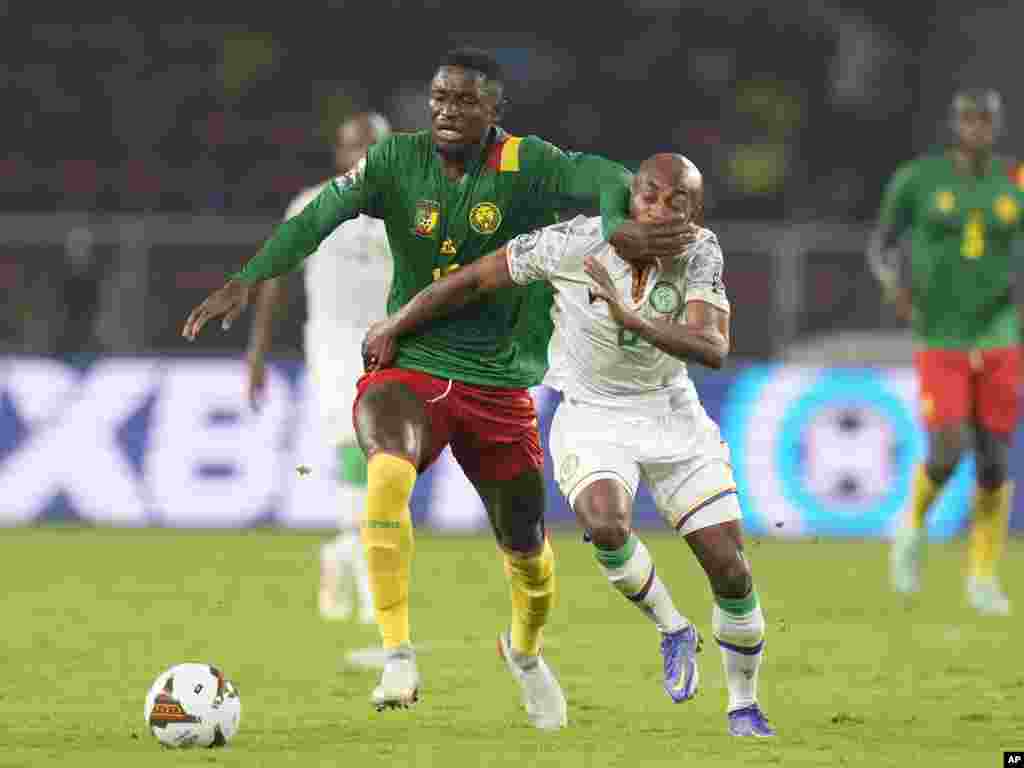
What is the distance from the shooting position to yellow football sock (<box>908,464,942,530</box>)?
12.1 metres

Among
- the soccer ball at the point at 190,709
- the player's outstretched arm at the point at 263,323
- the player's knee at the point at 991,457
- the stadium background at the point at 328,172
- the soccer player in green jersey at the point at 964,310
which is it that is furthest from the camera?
the stadium background at the point at 328,172

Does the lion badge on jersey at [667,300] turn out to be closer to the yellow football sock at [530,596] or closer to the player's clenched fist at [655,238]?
the player's clenched fist at [655,238]

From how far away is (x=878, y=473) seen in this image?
1638 cm

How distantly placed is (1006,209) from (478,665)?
4861 mm

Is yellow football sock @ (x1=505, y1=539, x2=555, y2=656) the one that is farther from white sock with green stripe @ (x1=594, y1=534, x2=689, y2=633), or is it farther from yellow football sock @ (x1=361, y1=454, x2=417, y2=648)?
yellow football sock @ (x1=361, y1=454, x2=417, y2=648)

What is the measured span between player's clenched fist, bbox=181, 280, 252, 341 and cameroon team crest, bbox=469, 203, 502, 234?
2.68 ft

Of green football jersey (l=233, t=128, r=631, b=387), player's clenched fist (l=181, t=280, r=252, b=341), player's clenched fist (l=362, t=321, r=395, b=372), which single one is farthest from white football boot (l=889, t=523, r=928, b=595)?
player's clenched fist (l=181, t=280, r=252, b=341)

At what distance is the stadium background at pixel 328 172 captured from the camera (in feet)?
53.4

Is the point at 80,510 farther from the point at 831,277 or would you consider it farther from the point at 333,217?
the point at 333,217

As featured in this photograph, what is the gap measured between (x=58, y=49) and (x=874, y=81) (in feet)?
27.6

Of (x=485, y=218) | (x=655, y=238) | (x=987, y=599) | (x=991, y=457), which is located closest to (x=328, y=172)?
(x=991, y=457)

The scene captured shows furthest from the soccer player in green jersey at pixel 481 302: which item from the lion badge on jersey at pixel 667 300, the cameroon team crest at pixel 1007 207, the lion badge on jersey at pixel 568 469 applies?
the cameroon team crest at pixel 1007 207

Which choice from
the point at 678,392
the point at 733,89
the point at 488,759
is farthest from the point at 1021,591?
the point at 733,89

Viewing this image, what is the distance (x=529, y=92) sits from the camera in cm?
2192
